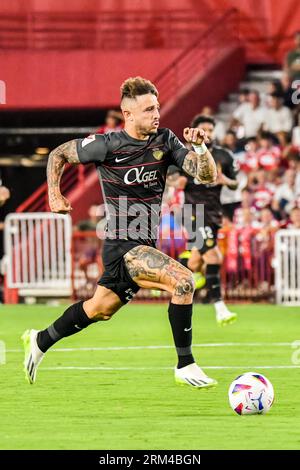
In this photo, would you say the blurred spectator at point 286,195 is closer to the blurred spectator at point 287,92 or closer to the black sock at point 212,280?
the blurred spectator at point 287,92

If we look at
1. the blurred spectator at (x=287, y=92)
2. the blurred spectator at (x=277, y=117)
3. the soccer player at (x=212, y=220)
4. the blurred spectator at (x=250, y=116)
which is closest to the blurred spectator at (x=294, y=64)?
the blurred spectator at (x=287, y=92)

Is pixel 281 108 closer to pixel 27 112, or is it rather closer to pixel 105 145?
pixel 27 112

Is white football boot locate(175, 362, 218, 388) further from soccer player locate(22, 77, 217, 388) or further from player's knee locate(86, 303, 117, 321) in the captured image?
player's knee locate(86, 303, 117, 321)

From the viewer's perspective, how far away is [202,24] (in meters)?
30.6

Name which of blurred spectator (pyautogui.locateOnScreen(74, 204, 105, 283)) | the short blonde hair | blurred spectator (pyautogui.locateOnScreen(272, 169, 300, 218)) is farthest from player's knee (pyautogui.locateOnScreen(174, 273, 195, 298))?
blurred spectator (pyautogui.locateOnScreen(272, 169, 300, 218))

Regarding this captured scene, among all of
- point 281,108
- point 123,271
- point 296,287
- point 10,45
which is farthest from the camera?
point 10,45

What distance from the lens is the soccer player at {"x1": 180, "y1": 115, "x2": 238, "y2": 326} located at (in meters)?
16.5

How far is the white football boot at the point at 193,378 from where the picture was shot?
32.1ft

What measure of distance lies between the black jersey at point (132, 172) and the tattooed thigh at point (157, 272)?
23 cm

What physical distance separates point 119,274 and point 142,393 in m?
0.98

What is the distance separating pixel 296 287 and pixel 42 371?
10.5m

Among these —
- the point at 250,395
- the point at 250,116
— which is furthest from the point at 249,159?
the point at 250,395

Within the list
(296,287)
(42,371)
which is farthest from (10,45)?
(42,371)

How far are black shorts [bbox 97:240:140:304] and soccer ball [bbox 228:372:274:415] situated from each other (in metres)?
1.60
